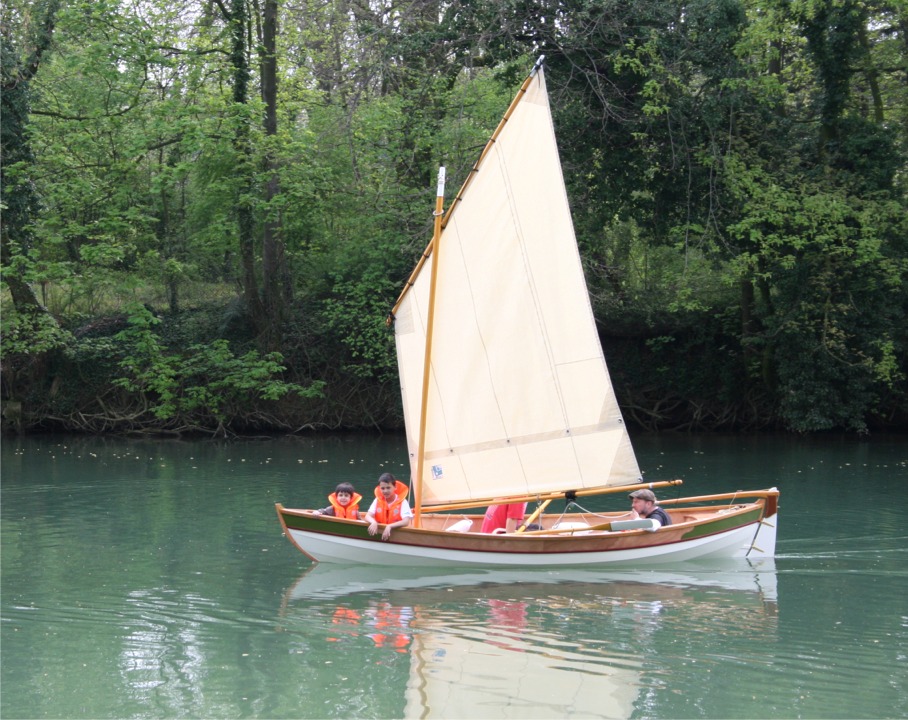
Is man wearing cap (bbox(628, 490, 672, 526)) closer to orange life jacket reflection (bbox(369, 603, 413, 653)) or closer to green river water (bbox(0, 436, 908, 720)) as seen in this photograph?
green river water (bbox(0, 436, 908, 720))

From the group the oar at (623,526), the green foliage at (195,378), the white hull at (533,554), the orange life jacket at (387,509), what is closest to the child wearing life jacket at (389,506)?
the orange life jacket at (387,509)

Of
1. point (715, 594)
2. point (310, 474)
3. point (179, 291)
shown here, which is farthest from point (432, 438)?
point (179, 291)

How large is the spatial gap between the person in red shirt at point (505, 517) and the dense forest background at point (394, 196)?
1218cm

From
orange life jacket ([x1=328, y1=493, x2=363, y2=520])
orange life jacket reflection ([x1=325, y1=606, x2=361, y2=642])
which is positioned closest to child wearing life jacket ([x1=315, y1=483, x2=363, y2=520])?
orange life jacket ([x1=328, y1=493, x2=363, y2=520])

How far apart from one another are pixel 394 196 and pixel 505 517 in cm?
1503

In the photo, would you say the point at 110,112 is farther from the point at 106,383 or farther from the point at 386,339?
the point at 386,339

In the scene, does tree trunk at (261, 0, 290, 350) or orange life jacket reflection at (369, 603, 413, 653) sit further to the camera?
tree trunk at (261, 0, 290, 350)

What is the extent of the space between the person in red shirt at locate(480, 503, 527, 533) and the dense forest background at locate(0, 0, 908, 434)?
12.2 meters

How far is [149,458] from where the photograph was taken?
79.5ft

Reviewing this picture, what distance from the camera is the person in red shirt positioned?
13539 millimetres

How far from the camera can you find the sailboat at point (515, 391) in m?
12.7

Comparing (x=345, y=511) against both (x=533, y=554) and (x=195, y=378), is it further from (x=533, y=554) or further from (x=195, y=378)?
(x=195, y=378)

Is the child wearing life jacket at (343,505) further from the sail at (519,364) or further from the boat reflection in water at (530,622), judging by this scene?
the sail at (519,364)

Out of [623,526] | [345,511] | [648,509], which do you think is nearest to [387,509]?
[345,511]
